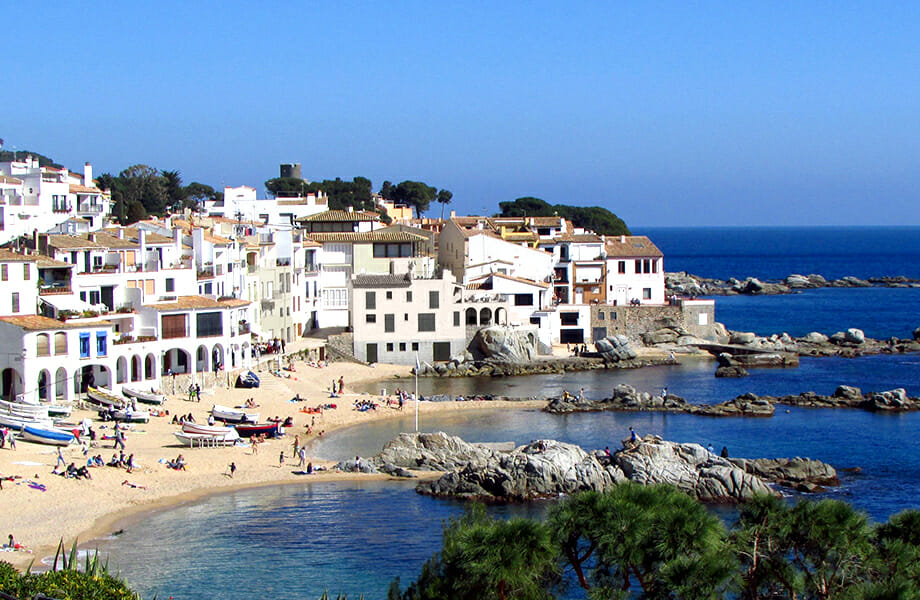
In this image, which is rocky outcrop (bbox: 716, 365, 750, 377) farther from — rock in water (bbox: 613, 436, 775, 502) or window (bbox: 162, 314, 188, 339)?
window (bbox: 162, 314, 188, 339)

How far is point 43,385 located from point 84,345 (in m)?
2.32

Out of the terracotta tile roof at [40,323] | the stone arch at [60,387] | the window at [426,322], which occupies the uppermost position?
the terracotta tile roof at [40,323]

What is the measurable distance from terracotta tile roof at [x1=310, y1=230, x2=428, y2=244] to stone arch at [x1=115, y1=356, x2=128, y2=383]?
2670 centimetres

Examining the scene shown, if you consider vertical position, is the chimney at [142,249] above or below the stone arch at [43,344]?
above

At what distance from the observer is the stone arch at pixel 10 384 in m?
43.6

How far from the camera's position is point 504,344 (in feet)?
218

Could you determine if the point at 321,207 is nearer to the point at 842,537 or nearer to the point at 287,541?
the point at 287,541

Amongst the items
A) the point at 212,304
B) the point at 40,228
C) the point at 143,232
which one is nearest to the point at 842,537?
the point at 212,304

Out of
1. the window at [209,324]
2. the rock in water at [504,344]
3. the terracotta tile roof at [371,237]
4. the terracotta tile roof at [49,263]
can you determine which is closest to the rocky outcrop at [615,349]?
the rock in water at [504,344]

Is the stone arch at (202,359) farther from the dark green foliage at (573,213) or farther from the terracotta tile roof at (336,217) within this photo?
the dark green foliage at (573,213)

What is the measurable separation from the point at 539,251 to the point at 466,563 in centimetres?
5783

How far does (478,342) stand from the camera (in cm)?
6725

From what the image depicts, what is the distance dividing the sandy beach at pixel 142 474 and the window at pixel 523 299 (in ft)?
62.4

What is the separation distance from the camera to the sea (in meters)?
29.2
